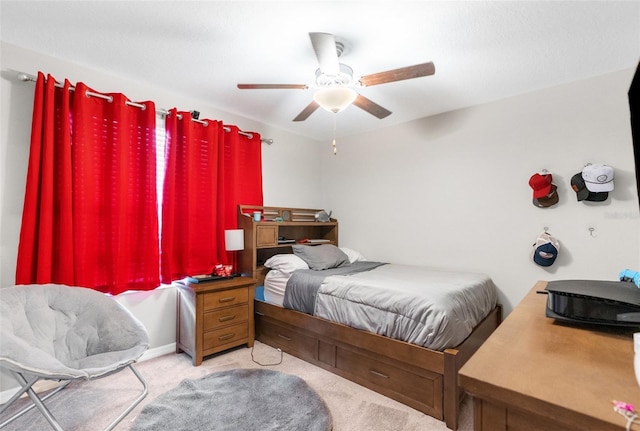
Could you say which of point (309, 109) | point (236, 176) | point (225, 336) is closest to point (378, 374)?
point (225, 336)

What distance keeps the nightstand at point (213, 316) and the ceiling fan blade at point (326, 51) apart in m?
2.02

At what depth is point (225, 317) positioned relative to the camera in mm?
2725

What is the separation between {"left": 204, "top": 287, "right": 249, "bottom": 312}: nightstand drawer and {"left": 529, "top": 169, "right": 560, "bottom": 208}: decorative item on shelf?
285cm

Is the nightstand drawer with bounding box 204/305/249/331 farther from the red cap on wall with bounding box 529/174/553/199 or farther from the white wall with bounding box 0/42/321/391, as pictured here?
the red cap on wall with bounding box 529/174/553/199

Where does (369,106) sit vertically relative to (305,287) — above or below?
above

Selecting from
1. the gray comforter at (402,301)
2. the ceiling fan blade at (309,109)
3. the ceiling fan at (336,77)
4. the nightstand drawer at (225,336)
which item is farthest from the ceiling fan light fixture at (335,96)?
the nightstand drawer at (225,336)

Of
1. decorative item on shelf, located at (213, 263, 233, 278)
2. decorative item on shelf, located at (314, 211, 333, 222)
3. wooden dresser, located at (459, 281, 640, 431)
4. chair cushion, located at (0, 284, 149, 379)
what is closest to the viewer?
wooden dresser, located at (459, 281, 640, 431)

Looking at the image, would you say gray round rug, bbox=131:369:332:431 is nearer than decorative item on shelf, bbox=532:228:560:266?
Yes

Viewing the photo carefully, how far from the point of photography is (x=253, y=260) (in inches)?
122

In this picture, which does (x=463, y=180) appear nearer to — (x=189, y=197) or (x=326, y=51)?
(x=326, y=51)

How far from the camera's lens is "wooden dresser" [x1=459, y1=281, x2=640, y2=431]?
484 mm

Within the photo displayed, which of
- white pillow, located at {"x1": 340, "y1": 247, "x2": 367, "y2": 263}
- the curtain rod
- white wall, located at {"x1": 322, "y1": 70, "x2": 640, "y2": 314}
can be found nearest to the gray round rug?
white pillow, located at {"x1": 340, "y1": 247, "x2": 367, "y2": 263}

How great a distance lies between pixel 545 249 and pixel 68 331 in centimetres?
362

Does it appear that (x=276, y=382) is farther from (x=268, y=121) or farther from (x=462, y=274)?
(x=268, y=121)
